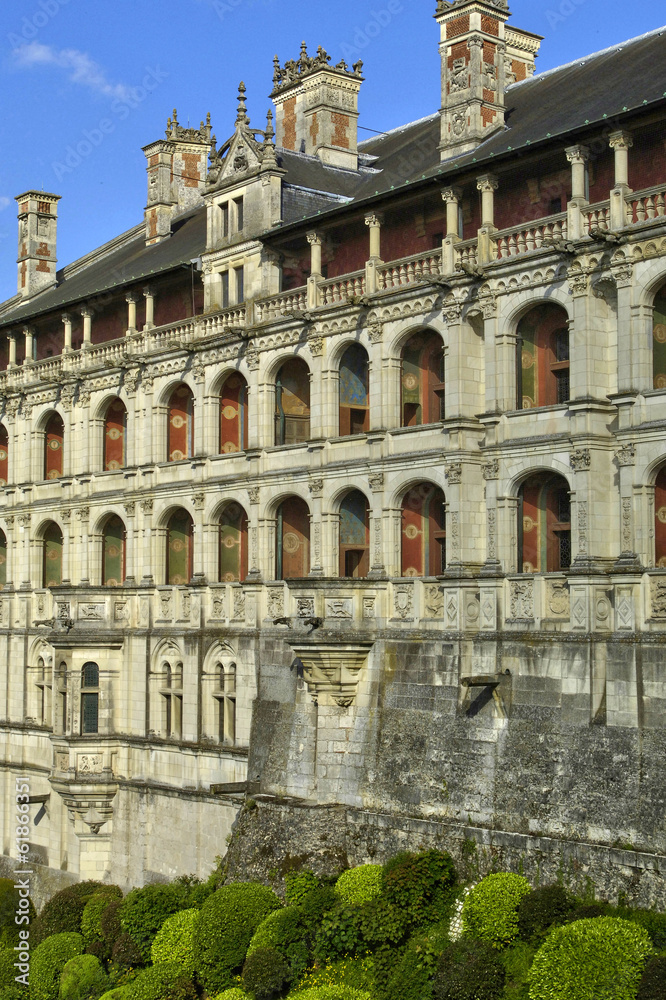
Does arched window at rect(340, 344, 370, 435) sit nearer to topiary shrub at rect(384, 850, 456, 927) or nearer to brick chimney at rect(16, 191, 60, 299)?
topiary shrub at rect(384, 850, 456, 927)

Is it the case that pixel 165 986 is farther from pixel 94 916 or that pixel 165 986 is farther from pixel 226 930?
pixel 94 916

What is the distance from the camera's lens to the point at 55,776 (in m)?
50.1

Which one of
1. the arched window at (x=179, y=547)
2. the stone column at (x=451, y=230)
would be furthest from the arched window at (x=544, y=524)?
the arched window at (x=179, y=547)

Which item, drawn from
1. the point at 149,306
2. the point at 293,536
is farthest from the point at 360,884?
the point at 149,306

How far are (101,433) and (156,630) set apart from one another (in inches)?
363

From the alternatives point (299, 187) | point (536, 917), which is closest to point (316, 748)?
point (536, 917)

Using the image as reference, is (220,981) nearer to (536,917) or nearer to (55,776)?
(536,917)

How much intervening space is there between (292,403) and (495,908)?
19.9m

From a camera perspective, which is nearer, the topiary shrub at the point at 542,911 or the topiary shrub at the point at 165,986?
the topiary shrub at the point at 542,911

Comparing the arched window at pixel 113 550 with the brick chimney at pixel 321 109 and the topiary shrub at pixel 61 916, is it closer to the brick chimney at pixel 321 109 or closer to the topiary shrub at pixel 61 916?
the topiary shrub at pixel 61 916

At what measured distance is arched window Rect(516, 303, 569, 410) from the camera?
3741 centimetres

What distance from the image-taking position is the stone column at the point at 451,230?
39.2m

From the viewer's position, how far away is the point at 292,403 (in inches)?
1841

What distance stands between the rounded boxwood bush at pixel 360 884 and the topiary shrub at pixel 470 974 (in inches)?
168
